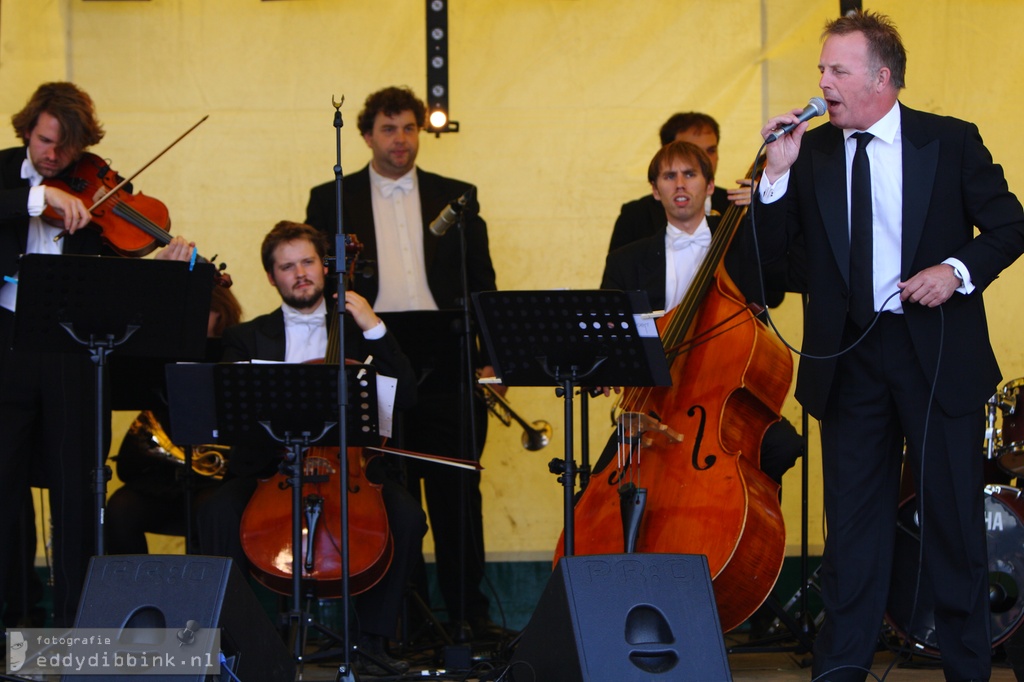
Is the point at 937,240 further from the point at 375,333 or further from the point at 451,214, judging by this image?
the point at 375,333

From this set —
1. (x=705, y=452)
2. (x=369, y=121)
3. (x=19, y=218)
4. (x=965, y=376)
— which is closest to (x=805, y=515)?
(x=705, y=452)

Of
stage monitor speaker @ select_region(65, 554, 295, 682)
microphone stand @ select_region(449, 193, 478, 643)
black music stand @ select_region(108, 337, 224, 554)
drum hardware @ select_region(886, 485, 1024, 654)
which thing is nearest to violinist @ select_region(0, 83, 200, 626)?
black music stand @ select_region(108, 337, 224, 554)

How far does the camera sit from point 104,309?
3.69 meters

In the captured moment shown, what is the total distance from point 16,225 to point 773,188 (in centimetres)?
240

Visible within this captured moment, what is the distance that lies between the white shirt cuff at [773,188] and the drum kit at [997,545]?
51.3 inches

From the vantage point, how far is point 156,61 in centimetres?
511

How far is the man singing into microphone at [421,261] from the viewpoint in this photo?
15.9 ft

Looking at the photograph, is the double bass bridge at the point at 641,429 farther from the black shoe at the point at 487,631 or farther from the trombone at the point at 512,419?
the black shoe at the point at 487,631

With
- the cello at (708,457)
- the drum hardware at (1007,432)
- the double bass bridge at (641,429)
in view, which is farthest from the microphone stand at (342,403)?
the drum hardware at (1007,432)

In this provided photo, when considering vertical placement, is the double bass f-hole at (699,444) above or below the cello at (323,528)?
above

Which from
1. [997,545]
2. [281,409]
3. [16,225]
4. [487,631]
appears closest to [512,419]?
[487,631]

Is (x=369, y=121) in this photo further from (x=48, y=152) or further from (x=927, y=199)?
(x=927, y=199)

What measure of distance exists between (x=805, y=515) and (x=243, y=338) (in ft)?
6.78

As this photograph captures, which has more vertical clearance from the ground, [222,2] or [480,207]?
[222,2]
